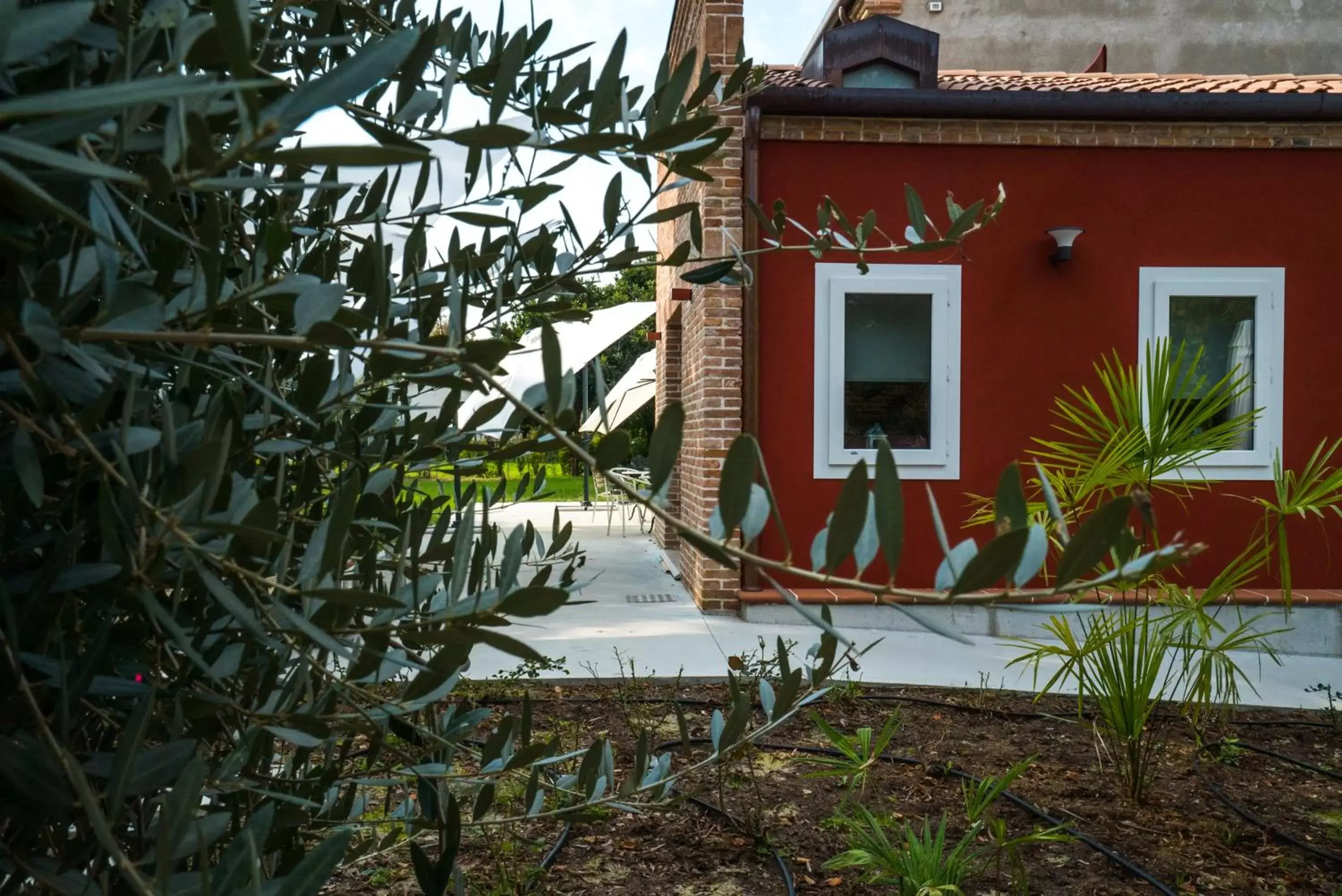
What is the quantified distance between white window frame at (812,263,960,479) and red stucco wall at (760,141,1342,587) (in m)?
0.07

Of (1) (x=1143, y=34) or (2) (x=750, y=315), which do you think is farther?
(1) (x=1143, y=34)

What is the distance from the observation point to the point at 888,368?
662 cm

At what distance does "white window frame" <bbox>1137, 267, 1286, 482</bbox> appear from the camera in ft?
21.7

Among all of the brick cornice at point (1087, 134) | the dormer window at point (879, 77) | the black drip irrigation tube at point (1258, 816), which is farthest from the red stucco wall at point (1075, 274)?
the black drip irrigation tube at point (1258, 816)

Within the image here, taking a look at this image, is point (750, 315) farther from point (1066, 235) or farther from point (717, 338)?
point (1066, 235)

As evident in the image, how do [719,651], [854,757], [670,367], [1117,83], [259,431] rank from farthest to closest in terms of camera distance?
[670,367] < [1117,83] < [719,651] < [854,757] < [259,431]

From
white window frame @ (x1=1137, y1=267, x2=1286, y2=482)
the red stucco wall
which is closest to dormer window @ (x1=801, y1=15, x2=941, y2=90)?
the red stucco wall

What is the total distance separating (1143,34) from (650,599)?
10446 mm

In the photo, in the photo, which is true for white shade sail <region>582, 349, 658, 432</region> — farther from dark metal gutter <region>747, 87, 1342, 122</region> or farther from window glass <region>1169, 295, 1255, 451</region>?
window glass <region>1169, 295, 1255, 451</region>

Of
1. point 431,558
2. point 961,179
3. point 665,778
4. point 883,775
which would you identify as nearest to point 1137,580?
point 431,558

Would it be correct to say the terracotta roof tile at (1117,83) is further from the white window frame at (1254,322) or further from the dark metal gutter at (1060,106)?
the white window frame at (1254,322)

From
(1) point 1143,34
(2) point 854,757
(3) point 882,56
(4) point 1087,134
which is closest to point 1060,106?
(4) point 1087,134

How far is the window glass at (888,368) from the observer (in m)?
6.60

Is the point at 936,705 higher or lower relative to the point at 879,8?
lower
